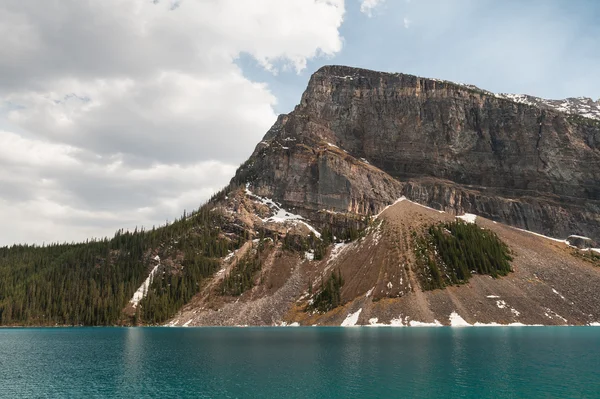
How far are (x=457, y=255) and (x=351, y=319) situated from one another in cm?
5082

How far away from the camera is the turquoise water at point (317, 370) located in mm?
46419

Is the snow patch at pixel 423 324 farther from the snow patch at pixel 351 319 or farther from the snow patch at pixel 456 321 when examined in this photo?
the snow patch at pixel 351 319

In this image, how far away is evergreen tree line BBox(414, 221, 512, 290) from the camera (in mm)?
153625

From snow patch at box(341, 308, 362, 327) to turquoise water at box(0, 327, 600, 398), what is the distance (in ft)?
177

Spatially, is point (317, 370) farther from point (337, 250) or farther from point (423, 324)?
point (337, 250)

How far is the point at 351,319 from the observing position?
142m

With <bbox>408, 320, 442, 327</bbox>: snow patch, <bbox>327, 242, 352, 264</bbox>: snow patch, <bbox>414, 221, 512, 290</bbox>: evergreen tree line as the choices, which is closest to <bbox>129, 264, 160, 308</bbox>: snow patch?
<bbox>327, 242, 352, 264</bbox>: snow patch

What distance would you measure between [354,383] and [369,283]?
106887 millimetres

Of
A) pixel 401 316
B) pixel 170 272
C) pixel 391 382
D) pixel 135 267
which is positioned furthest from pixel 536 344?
pixel 135 267

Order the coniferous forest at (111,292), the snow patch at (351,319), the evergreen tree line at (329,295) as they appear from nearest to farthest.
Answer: the snow patch at (351,319) < the evergreen tree line at (329,295) < the coniferous forest at (111,292)

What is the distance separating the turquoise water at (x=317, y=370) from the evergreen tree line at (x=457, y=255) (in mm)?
65654

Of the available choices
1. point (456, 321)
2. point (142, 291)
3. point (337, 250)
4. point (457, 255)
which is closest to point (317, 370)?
point (456, 321)

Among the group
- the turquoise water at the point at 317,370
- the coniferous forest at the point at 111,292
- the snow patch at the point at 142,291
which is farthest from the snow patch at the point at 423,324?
the snow patch at the point at 142,291

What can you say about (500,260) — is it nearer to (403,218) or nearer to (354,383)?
(403,218)
